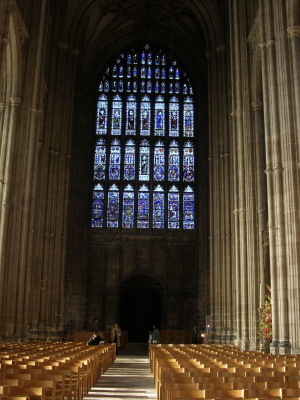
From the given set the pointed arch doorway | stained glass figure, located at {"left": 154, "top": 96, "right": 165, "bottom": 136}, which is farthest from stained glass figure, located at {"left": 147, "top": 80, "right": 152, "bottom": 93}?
the pointed arch doorway

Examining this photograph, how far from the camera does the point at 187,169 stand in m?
33.9

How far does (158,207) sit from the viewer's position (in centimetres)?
3312

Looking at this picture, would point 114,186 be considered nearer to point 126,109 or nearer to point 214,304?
point 126,109

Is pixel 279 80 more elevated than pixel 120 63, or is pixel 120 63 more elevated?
pixel 120 63

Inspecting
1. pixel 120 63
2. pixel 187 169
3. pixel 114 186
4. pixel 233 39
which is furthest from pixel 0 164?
pixel 120 63

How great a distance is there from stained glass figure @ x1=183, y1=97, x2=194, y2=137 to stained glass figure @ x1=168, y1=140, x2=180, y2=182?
3.88 feet

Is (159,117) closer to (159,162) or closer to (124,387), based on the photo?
(159,162)

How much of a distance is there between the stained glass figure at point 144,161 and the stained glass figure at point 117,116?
1.97 m

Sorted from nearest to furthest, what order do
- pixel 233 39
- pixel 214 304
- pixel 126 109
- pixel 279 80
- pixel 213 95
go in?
pixel 279 80 → pixel 233 39 → pixel 214 304 → pixel 213 95 → pixel 126 109

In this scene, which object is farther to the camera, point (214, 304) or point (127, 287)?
point (127, 287)

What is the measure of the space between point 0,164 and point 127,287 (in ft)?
48.7

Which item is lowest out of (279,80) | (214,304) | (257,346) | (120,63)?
(257,346)

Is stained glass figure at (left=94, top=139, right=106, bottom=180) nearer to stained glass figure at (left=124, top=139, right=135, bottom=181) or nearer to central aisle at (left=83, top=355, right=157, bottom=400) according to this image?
stained glass figure at (left=124, top=139, right=135, bottom=181)

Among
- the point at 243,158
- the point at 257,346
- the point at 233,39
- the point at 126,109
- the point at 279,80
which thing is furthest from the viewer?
the point at 126,109
